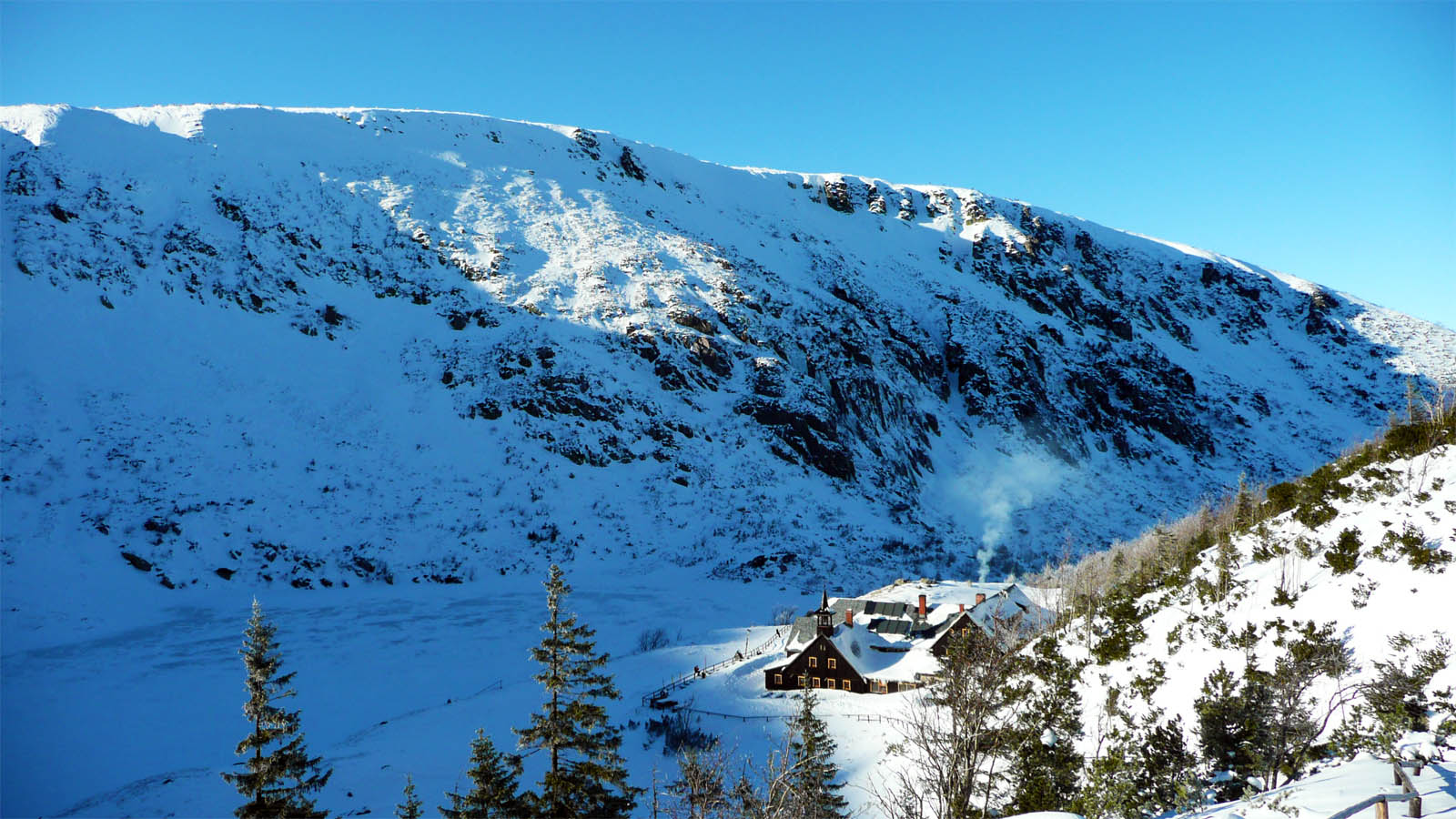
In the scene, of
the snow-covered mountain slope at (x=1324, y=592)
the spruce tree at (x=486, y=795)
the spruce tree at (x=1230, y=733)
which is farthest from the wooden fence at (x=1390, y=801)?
the spruce tree at (x=486, y=795)

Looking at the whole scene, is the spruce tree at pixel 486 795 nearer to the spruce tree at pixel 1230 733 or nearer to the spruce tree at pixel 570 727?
the spruce tree at pixel 570 727

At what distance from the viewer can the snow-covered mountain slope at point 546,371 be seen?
208 ft

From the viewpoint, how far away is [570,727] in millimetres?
17281

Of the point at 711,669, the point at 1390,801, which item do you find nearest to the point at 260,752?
the point at 1390,801

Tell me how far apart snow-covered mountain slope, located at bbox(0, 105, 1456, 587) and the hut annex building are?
1679 cm

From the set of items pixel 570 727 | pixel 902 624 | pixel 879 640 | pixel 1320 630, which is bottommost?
pixel 570 727

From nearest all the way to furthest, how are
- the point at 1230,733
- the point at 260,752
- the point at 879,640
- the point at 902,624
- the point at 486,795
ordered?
the point at 260,752 → the point at 1230,733 → the point at 486,795 → the point at 879,640 → the point at 902,624

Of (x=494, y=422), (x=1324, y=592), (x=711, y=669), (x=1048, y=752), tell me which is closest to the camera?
(x=1048, y=752)

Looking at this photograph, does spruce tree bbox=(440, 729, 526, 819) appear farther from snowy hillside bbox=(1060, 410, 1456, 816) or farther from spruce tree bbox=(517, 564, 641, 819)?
snowy hillside bbox=(1060, 410, 1456, 816)

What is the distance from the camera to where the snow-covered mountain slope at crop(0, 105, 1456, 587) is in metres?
63.2

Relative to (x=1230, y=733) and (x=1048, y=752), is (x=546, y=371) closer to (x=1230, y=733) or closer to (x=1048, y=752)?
(x=1048, y=752)

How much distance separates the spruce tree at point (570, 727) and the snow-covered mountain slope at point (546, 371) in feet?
155

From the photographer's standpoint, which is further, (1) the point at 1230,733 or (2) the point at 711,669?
(2) the point at 711,669

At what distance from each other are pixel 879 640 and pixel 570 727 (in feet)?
113
